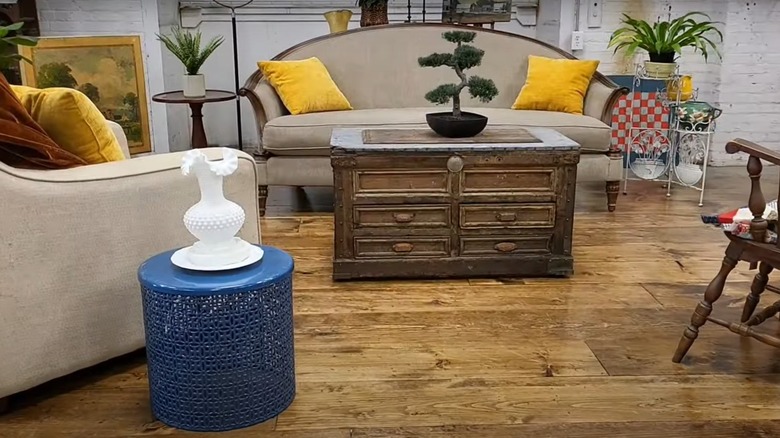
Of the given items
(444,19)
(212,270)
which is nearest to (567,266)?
(212,270)

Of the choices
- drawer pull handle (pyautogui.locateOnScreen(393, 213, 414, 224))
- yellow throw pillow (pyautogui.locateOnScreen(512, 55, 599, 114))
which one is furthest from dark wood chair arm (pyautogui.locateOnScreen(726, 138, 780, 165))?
yellow throw pillow (pyautogui.locateOnScreen(512, 55, 599, 114))

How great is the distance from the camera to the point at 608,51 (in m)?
5.05

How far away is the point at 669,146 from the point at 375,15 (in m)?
1.93

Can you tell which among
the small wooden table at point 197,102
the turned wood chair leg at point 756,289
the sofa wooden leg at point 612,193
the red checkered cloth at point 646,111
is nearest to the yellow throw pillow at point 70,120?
the turned wood chair leg at point 756,289

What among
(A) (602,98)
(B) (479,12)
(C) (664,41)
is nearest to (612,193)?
(A) (602,98)

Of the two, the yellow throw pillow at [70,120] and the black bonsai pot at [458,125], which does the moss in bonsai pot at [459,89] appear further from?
the yellow throw pillow at [70,120]

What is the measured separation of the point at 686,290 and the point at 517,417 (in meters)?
1.20

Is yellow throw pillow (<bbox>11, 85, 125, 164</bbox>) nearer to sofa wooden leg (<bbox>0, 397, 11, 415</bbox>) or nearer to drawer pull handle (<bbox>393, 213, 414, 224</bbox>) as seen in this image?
sofa wooden leg (<bbox>0, 397, 11, 415</bbox>)

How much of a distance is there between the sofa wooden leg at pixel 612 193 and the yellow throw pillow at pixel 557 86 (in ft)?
1.40

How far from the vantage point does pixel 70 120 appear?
6.52 feet

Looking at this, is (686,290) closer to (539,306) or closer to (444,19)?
(539,306)

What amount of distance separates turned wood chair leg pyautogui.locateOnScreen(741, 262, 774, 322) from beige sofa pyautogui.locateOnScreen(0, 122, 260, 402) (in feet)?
5.39

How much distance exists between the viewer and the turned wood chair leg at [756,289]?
2.31 meters

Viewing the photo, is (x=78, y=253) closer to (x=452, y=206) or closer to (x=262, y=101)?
(x=452, y=206)
